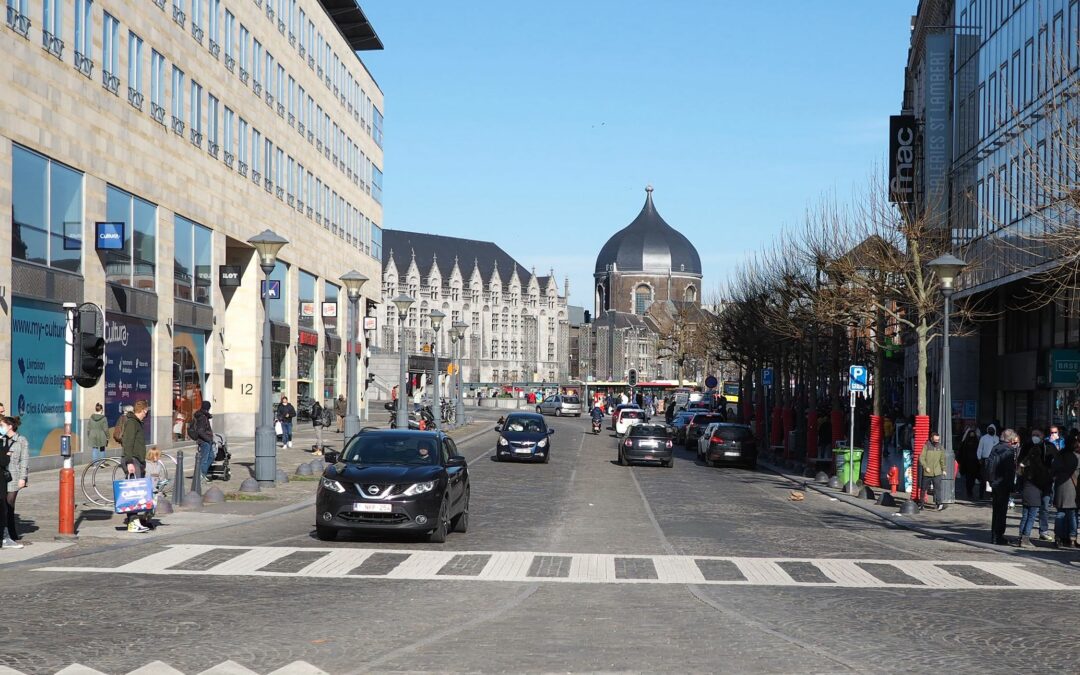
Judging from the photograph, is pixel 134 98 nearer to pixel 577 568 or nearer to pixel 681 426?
pixel 577 568

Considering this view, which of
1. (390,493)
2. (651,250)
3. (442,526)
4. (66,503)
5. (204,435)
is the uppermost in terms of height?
(651,250)

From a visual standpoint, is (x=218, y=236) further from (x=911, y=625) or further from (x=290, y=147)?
(x=911, y=625)

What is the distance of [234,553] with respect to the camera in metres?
16.1

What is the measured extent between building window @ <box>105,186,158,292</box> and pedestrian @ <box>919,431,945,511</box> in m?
21.0

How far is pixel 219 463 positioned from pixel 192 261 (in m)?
16.8

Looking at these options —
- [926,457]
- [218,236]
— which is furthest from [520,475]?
[218,236]

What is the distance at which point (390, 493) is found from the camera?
17172 mm

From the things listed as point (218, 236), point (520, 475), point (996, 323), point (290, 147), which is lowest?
point (520, 475)

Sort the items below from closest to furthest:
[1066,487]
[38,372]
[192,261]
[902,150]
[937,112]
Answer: [1066,487], [38,372], [192,261], [937,112], [902,150]

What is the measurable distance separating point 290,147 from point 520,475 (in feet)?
88.2

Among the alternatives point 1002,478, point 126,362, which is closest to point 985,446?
point 1002,478

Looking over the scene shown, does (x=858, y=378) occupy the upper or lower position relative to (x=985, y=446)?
upper

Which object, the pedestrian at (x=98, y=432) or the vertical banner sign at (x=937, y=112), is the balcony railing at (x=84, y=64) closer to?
the pedestrian at (x=98, y=432)

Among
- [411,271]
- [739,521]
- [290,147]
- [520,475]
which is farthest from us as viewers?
[411,271]
